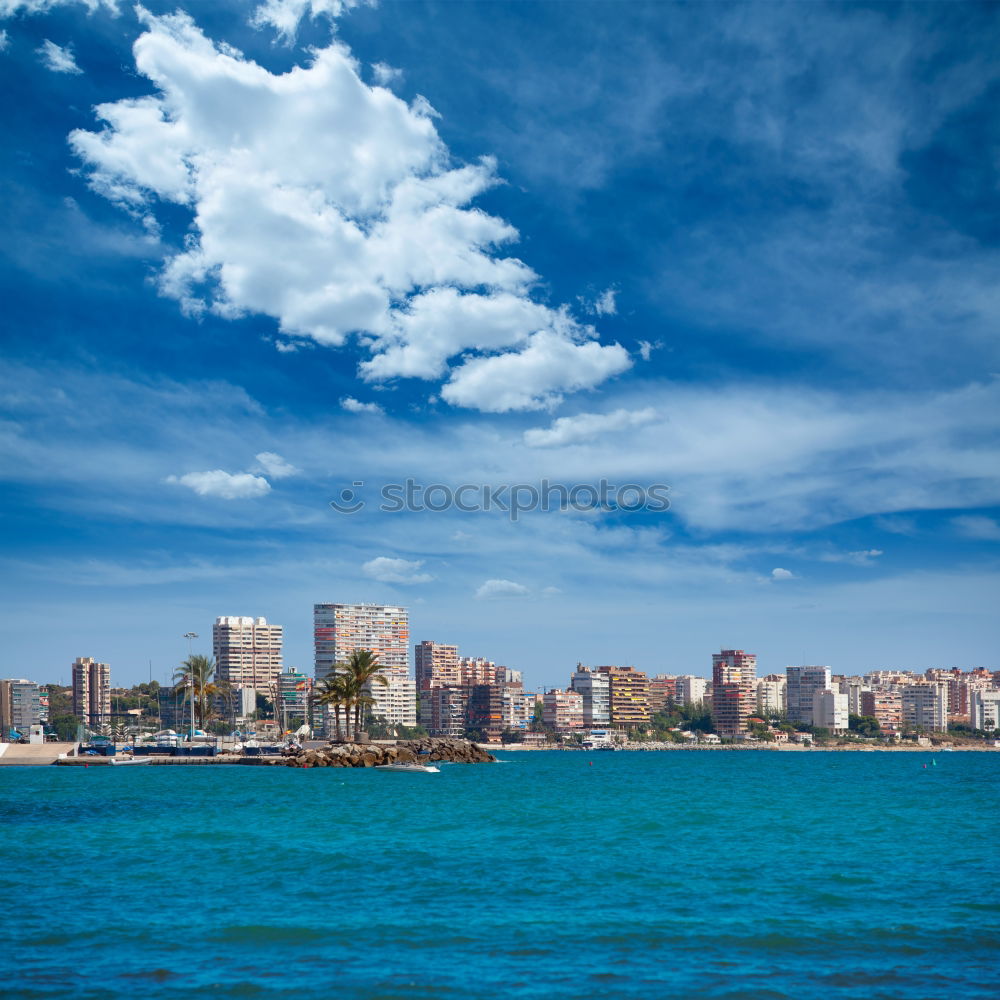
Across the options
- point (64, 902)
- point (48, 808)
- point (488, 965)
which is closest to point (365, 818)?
point (48, 808)

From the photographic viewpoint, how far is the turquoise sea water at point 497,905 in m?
16.3

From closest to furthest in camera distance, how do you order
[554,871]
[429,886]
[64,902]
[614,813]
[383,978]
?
[383,978], [64,902], [429,886], [554,871], [614,813]

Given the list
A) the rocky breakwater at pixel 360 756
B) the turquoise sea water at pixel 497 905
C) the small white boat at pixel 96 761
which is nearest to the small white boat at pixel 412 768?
the rocky breakwater at pixel 360 756

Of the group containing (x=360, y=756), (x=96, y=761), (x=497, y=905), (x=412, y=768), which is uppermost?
(x=497, y=905)

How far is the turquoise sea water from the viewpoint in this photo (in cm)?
1633

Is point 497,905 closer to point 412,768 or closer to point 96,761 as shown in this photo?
point 412,768

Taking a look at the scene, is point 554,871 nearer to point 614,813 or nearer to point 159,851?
point 159,851

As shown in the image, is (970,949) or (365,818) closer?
(970,949)

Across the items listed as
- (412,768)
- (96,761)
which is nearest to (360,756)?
(412,768)

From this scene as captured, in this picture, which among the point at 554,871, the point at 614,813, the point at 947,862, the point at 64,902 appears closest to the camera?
the point at 64,902

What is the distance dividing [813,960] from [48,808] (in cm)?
4147

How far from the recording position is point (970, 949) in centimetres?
1838

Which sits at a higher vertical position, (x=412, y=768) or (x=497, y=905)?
(x=497, y=905)

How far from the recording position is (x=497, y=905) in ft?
73.6
